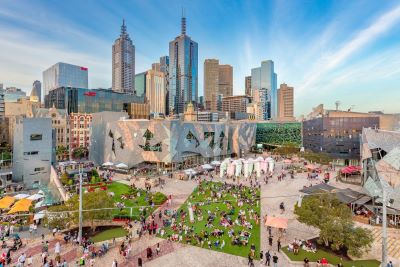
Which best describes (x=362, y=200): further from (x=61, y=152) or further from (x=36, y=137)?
(x=61, y=152)

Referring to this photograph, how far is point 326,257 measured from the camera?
22.0 meters

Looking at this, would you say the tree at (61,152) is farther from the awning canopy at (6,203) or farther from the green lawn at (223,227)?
the green lawn at (223,227)

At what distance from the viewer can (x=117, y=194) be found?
40.8m

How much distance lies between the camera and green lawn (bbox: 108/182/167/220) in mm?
31984

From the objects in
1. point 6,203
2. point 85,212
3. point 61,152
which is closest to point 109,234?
point 85,212

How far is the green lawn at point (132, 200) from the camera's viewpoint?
31984 mm

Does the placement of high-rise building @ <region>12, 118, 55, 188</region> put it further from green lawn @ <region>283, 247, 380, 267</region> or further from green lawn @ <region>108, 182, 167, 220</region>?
green lawn @ <region>283, 247, 380, 267</region>

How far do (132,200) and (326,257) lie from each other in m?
25.3

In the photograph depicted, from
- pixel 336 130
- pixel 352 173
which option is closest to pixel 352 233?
pixel 352 173

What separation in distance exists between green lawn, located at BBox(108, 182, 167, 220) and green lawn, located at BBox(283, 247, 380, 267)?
17398mm

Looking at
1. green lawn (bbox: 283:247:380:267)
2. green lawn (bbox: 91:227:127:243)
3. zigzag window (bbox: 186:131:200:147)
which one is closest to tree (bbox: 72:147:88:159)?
zigzag window (bbox: 186:131:200:147)

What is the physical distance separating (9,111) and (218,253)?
12126 cm

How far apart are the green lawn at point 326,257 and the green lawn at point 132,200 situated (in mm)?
17398

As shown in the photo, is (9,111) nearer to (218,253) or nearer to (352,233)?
(218,253)
